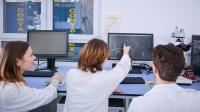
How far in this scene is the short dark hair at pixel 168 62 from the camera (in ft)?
5.04

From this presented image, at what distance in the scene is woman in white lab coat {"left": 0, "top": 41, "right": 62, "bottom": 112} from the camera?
1911mm

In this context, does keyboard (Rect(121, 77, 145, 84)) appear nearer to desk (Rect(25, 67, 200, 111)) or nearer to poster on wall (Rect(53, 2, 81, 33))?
desk (Rect(25, 67, 200, 111))

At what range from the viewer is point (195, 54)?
11.0ft

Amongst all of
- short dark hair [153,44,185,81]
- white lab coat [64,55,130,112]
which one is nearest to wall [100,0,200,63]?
white lab coat [64,55,130,112]

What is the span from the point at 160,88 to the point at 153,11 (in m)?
2.38

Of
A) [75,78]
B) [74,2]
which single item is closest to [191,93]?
[75,78]

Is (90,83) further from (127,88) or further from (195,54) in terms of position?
(195,54)

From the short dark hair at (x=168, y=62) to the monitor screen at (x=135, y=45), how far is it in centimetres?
188

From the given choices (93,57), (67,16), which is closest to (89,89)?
(93,57)

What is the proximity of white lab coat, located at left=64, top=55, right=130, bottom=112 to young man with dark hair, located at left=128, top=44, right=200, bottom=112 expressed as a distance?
0.76 metres

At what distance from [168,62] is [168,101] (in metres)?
0.25

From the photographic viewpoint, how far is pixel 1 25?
403 centimetres

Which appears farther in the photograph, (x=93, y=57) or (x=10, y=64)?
(x=93, y=57)

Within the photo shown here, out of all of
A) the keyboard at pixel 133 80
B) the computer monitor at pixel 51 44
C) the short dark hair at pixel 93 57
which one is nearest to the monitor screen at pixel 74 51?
the computer monitor at pixel 51 44
